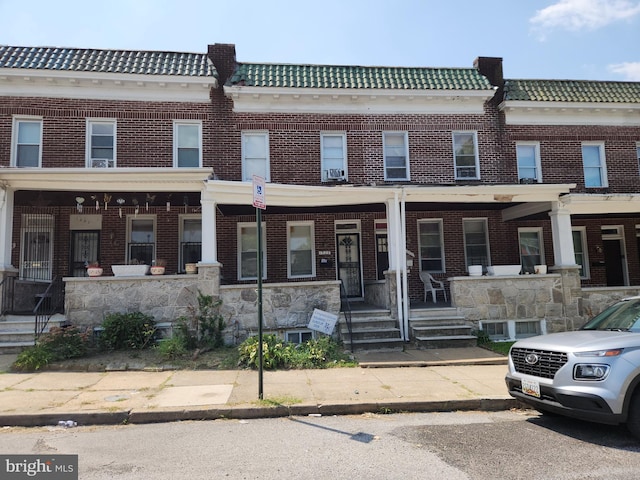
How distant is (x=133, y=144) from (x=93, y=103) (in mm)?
1620

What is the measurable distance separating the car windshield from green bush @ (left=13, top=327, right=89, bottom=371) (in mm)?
9007

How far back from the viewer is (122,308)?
993 centimetres

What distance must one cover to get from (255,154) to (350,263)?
4490mm

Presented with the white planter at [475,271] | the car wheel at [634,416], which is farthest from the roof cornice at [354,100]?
the car wheel at [634,416]

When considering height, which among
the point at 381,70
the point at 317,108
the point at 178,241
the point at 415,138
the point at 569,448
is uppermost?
the point at 381,70

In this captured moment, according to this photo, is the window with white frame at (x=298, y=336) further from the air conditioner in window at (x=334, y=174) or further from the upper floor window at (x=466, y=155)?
the upper floor window at (x=466, y=155)

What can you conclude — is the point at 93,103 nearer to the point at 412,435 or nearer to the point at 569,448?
the point at 412,435

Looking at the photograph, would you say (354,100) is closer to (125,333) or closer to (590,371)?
(125,333)

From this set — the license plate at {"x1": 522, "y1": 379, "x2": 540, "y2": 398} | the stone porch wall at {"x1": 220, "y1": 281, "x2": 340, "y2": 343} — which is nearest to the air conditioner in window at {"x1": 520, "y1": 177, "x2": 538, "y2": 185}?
the stone porch wall at {"x1": 220, "y1": 281, "x2": 340, "y2": 343}

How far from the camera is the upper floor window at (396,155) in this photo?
1424 centimetres

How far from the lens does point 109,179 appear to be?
10.3m

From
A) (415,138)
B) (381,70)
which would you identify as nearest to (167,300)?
(415,138)

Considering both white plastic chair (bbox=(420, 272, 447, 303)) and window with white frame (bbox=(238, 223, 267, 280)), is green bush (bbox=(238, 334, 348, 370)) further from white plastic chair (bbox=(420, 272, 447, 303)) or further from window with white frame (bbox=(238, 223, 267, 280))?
white plastic chair (bbox=(420, 272, 447, 303))

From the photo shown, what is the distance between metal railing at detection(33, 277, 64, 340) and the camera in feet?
31.1
